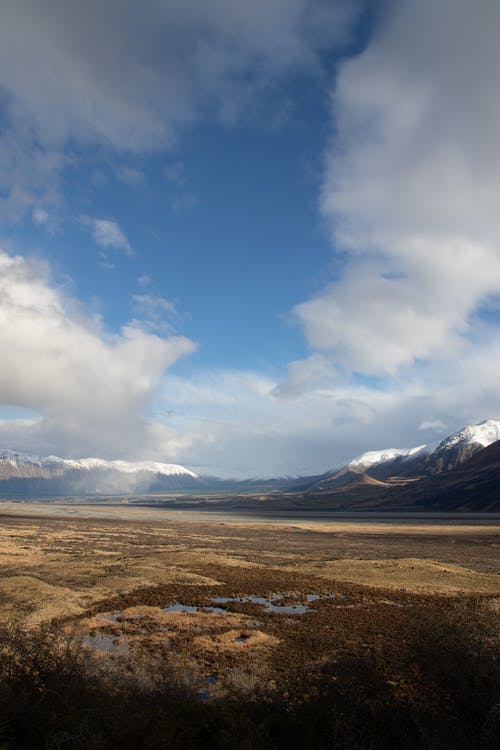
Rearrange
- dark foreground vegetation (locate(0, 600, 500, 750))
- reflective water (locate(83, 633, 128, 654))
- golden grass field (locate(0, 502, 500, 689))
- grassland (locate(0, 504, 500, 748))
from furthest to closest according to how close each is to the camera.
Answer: golden grass field (locate(0, 502, 500, 689)), reflective water (locate(83, 633, 128, 654)), grassland (locate(0, 504, 500, 748)), dark foreground vegetation (locate(0, 600, 500, 750))

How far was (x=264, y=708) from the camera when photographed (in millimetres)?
11711

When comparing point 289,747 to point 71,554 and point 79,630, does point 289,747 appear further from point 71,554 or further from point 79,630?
point 71,554

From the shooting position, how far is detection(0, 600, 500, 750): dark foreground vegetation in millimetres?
10047

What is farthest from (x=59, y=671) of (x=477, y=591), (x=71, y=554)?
(x=71, y=554)

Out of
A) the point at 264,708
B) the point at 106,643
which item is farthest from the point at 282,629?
the point at 264,708

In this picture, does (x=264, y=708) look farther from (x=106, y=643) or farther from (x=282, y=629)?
(x=282, y=629)

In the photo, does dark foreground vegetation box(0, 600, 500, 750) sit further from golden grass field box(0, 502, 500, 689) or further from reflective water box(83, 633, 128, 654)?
golden grass field box(0, 502, 500, 689)

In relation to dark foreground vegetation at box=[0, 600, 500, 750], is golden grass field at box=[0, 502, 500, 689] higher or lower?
lower

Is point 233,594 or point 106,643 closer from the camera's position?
point 106,643

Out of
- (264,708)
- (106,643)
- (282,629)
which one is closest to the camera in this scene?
(264,708)

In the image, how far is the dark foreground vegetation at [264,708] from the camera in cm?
1005

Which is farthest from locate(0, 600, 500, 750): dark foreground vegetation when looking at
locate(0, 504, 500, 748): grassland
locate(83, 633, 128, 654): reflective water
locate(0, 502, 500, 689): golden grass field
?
locate(0, 502, 500, 689): golden grass field

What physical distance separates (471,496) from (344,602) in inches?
7398

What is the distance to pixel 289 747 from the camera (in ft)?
33.8
